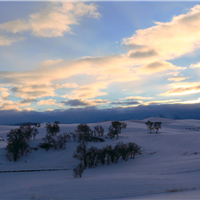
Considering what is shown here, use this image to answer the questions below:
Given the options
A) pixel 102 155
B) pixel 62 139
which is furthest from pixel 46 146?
pixel 102 155

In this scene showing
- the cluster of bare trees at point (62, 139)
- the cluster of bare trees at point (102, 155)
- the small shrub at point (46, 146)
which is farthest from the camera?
the cluster of bare trees at point (62, 139)

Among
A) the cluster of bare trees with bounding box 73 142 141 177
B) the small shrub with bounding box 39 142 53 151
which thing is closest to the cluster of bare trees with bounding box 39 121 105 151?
the small shrub with bounding box 39 142 53 151

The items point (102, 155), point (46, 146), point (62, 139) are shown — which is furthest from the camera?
point (62, 139)

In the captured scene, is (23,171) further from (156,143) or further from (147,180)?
(156,143)

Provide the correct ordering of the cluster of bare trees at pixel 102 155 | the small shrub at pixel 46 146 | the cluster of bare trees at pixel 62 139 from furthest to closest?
the cluster of bare trees at pixel 62 139 < the small shrub at pixel 46 146 < the cluster of bare trees at pixel 102 155

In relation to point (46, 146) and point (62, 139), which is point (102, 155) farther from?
point (46, 146)

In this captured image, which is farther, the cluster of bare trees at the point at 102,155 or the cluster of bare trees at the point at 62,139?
the cluster of bare trees at the point at 62,139

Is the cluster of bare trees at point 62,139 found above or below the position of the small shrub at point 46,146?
above

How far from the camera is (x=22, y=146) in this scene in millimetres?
38188

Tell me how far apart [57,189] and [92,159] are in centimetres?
1600

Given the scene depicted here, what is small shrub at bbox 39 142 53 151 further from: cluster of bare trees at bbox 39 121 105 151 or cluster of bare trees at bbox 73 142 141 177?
cluster of bare trees at bbox 73 142 141 177

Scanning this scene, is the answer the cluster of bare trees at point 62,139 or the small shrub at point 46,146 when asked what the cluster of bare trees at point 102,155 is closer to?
the cluster of bare trees at point 62,139

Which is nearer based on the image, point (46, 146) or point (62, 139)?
point (46, 146)

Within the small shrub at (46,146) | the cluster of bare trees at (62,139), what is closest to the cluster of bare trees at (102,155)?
the cluster of bare trees at (62,139)
